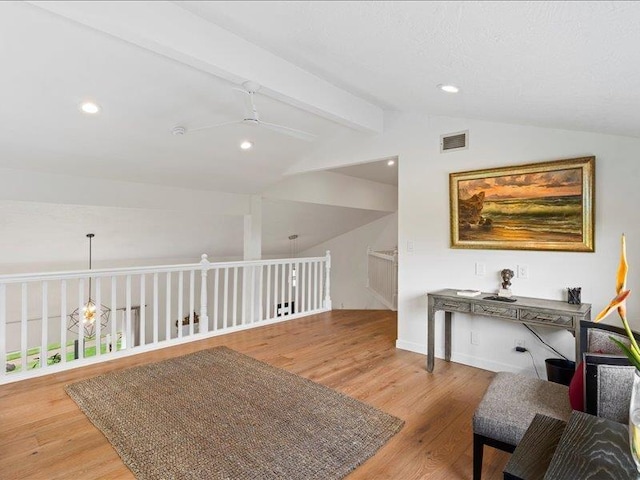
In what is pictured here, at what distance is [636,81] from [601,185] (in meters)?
1.54

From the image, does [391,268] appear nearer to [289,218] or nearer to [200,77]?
[289,218]

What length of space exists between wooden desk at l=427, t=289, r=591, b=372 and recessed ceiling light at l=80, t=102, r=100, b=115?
3.59m

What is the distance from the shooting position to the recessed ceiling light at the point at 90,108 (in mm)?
3134

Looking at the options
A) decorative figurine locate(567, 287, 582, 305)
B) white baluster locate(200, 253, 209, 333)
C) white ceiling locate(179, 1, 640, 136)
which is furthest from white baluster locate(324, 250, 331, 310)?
decorative figurine locate(567, 287, 582, 305)

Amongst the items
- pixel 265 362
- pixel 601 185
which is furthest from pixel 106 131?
pixel 601 185

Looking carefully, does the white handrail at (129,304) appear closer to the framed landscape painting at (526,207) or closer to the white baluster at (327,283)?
the white baluster at (327,283)

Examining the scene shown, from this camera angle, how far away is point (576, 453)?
1.25m

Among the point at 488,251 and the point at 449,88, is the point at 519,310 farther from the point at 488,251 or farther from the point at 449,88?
the point at 449,88

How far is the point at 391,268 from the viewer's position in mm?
6551

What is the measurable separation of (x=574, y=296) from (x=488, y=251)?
0.80 metres

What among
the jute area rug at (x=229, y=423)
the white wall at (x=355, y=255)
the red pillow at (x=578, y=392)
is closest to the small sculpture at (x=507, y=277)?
the red pillow at (x=578, y=392)

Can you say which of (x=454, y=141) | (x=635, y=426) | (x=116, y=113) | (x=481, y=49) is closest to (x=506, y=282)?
(x=454, y=141)

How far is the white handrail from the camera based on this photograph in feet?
10.9

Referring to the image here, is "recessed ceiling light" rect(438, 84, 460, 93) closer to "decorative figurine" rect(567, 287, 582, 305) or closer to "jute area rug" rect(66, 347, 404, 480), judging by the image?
"decorative figurine" rect(567, 287, 582, 305)
